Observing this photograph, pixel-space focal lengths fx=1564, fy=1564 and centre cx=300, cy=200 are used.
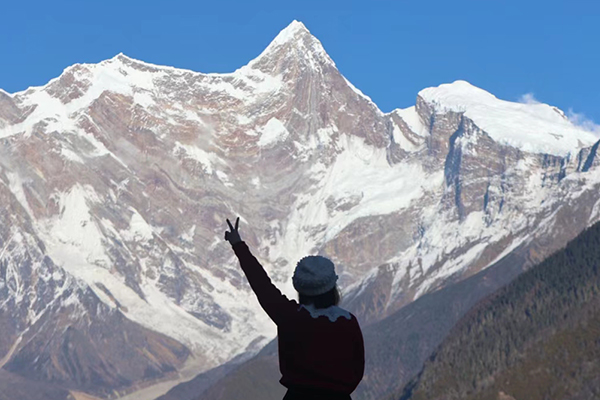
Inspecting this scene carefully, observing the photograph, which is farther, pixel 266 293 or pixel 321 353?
pixel 266 293

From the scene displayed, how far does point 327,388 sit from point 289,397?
600 mm

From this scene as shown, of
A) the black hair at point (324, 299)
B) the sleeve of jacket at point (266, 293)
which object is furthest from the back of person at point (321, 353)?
the black hair at point (324, 299)

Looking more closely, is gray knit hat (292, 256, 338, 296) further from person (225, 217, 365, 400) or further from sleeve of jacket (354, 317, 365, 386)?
sleeve of jacket (354, 317, 365, 386)

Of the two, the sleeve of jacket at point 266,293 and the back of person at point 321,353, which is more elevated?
the sleeve of jacket at point 266,293

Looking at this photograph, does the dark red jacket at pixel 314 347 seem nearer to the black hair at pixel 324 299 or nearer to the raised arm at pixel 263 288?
the raised arm at pixel 263 288

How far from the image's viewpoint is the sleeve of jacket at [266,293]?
68.2ft

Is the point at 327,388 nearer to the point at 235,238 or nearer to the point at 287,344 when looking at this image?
the point at 287,344

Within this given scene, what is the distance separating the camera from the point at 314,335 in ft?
67.8

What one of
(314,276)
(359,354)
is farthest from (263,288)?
(359,354)

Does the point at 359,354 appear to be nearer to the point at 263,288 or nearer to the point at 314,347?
the point at 314,347

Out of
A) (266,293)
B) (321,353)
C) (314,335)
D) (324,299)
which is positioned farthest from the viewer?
(324,299)

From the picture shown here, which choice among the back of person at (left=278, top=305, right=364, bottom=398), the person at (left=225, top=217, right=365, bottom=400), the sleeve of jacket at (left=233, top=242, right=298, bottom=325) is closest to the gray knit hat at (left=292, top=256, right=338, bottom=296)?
the person at (left=225, top=217, right=365, bottom=400)

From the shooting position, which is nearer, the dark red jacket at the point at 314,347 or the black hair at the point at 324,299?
the dark red jacket at the point at 314,347

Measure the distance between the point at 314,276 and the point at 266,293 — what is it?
2.27 ft
